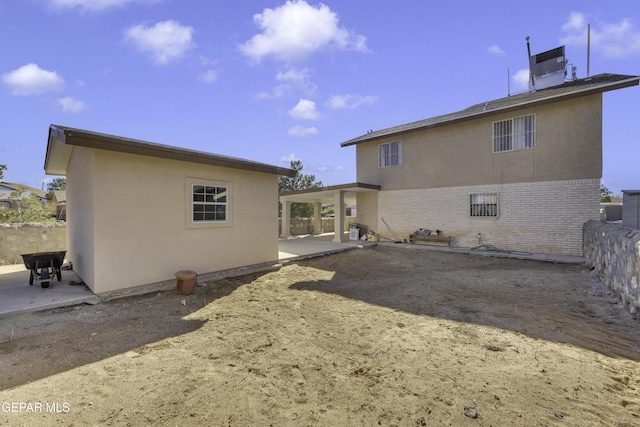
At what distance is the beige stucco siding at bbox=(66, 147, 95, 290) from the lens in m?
5.82

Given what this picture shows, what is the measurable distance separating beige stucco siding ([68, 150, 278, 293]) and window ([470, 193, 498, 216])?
991 centimetres

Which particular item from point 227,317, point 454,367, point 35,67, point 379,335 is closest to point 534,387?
point 454,367

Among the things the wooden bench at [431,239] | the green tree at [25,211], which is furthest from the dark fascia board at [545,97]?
the green tree at [25,211]

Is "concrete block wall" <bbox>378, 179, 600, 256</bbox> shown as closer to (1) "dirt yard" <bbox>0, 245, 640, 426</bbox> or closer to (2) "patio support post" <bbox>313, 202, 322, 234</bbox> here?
(1) "dirt yard" <bbox>0, 245, 640, 426</bbox>

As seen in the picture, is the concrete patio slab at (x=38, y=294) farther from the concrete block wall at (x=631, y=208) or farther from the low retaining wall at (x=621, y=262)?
the concrete block wall at (x=631, y=208)

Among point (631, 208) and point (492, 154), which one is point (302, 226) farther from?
point (631, 208)

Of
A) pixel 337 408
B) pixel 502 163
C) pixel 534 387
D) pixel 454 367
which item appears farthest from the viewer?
pixel 502 163

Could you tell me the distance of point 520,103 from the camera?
438 inches

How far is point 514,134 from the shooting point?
1183 centimetres

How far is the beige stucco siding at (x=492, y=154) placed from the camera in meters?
10.4

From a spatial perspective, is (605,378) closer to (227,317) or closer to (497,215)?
(227,317)

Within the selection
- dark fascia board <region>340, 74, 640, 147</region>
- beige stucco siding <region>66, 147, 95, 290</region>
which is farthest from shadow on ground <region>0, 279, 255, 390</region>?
dark fascia board <region>340, 74, 640, 147</region>

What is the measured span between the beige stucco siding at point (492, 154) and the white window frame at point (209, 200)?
9.96 metres

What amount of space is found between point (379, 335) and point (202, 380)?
249cm
